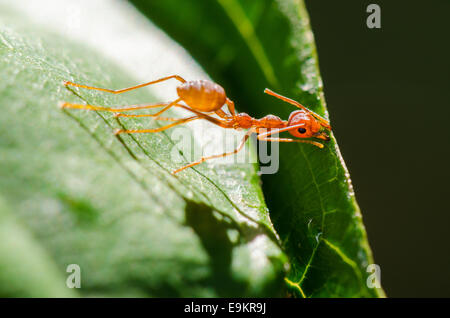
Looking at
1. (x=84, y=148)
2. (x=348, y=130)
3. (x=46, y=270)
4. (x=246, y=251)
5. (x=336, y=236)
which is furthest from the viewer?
(x=348, y=130)

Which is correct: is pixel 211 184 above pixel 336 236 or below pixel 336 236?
above

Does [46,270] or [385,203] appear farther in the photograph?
[385,203]

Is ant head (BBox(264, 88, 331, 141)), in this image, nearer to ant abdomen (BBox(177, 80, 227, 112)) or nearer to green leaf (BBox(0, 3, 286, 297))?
ant abdomen (BBox(177, 80, 227, 112))

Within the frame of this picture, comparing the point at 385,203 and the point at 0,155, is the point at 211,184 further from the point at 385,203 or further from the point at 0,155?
the point at 385,203

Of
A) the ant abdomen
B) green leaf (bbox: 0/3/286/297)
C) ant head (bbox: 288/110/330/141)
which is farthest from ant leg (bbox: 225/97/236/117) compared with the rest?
green leaf (bbox: 0/3/286/297)

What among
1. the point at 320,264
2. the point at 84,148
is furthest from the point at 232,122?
the point at 84,148

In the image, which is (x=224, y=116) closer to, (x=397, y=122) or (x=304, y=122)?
(x=304, y=122)

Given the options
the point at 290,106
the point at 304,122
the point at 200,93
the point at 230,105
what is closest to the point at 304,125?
the point at 304,122

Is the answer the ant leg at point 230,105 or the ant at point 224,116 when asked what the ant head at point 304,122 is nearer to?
the ant at point 224,116
